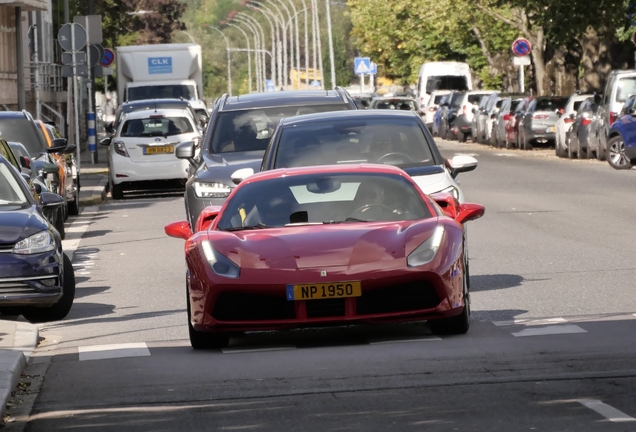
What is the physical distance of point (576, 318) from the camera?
38.3ft

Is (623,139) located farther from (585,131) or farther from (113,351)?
(113,351)

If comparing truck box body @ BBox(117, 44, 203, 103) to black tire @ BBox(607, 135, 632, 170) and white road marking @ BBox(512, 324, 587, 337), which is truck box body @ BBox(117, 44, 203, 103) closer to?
black tire @ BBox(607, 135, 632, 170)

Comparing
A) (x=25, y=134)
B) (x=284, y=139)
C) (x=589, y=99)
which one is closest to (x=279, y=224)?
(x=284, y=139)

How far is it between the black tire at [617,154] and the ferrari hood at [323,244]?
23611mm

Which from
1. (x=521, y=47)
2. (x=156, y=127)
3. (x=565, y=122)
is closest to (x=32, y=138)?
(x=156, y=127)

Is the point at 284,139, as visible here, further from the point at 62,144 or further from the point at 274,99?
the point at 62,144

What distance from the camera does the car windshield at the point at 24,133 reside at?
2373cm

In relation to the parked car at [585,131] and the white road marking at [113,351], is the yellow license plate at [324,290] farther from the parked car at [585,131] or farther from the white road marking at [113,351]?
the parked car at [585,131]

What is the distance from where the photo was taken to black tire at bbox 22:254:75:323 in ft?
44.5

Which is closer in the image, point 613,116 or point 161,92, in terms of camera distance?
point 613,116

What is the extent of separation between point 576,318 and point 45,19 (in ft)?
182

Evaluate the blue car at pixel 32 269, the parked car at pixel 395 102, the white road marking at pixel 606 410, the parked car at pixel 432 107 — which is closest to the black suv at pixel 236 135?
the blue car at pixel 32 269

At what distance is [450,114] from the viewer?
59531 millimetres

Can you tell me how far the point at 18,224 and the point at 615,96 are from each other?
2336 centimetres
